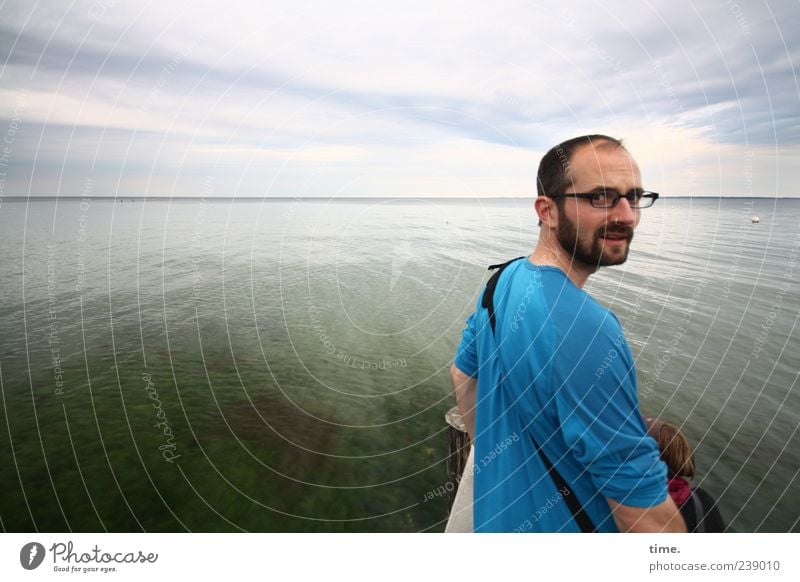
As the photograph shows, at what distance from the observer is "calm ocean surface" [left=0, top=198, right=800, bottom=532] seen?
5.08 m

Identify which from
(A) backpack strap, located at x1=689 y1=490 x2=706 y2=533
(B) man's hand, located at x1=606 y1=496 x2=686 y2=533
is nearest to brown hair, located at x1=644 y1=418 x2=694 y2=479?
(A) backpack strap, located at x1=689 y1=490 x2=706 y2=533

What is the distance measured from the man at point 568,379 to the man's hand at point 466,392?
277 millimetres

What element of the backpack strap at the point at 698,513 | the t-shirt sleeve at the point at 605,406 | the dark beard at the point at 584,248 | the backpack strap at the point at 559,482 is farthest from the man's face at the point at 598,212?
→ the backpack strap at the point at 698,513

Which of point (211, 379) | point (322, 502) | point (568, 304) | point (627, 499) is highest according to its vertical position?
point (568, 304)

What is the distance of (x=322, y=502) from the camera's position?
508cm

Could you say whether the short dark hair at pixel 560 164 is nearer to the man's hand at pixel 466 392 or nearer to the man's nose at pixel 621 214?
the man's nose at pixel 621 214

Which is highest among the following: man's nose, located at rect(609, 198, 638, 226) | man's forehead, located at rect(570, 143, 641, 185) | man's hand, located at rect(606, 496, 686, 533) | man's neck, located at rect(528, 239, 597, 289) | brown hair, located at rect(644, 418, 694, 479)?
man's forehead, located at rect(570, 143, 641, 185)

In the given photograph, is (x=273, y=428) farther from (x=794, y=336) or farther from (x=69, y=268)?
(x=69, y=268)

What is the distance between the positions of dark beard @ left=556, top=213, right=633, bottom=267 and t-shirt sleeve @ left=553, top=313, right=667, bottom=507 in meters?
0.34

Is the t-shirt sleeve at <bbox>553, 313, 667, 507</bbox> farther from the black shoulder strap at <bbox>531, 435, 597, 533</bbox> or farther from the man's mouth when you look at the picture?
the man's mouth

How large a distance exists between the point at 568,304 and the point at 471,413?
99cm

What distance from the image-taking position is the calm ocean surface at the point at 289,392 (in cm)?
508

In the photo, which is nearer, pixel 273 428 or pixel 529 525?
pixel 529 525
